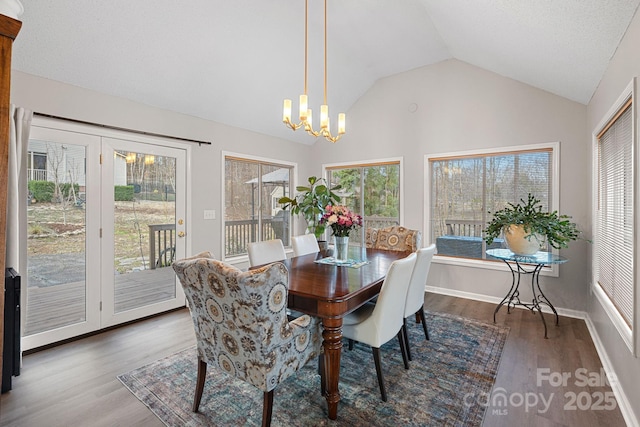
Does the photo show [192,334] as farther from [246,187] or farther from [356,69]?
[356,69]

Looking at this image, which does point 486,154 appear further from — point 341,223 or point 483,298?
point 341,223

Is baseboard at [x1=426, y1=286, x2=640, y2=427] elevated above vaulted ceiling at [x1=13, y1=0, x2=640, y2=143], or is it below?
below

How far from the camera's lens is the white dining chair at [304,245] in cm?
348

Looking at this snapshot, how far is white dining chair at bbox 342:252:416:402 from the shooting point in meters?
1.99

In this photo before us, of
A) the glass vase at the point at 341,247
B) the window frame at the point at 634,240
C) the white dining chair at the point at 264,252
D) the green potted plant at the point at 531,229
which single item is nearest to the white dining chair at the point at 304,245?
the white dining chair at the point at 264,252

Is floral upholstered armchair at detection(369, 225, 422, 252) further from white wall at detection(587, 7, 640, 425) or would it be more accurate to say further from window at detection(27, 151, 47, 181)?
window at detection(27, 151, 47, 181)

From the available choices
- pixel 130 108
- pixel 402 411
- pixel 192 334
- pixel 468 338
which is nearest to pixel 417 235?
pixel 468 338

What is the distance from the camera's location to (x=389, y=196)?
196 inches

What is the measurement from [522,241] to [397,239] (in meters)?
1.27

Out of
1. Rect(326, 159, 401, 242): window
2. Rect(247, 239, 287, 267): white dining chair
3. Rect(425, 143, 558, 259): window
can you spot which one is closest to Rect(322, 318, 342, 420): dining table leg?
Rect(247, 239, 287, 267): white dining chair

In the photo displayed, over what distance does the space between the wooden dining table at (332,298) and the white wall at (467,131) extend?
97.8 inches

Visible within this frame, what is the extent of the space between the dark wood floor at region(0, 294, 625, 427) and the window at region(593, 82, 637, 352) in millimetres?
522

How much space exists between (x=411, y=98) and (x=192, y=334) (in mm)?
4232

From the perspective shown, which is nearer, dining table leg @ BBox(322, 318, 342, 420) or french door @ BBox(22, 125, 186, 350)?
dining table leg @ BBox(322, 318, 342, 420)
